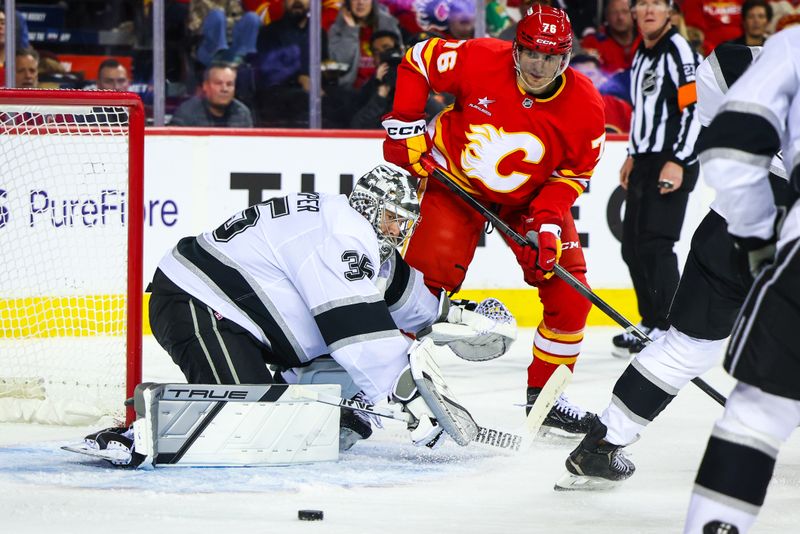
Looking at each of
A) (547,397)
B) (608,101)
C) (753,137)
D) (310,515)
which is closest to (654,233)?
(608,101)

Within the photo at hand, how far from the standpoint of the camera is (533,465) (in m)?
3.16

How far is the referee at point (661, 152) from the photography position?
15.8 ft

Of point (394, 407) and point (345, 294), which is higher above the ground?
point (345, 294)

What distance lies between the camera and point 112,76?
17.8 ft

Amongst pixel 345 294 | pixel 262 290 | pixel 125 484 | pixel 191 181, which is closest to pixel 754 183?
pixel 345 294

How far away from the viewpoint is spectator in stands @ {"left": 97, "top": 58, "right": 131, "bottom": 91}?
543 centimetres

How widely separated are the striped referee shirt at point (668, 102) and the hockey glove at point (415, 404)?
234cm

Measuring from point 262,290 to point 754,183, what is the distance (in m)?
1.27

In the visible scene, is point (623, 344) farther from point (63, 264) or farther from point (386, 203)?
point (386, 203)

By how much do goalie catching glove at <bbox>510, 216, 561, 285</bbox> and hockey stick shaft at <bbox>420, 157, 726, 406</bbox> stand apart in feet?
0.05

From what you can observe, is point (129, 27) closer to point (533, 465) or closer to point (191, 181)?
point (191, 181)

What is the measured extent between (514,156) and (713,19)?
366 cm

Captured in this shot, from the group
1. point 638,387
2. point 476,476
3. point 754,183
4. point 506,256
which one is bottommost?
point 506,256

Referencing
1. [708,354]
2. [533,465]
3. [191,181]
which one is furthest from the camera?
[191,181]
